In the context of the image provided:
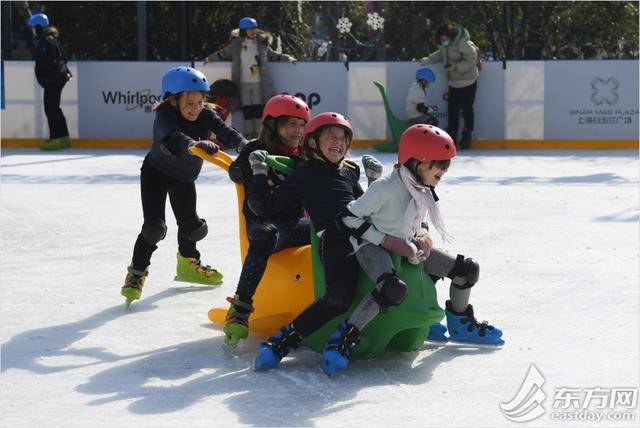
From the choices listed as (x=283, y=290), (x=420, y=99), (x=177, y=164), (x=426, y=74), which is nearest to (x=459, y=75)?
(x=426, y=74)

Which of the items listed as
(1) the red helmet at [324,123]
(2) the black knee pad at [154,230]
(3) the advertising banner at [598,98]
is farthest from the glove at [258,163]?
(3) the advertising banner at [598,98]

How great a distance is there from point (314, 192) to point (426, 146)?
569mm

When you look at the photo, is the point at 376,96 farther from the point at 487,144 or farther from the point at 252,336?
the point at 252,336

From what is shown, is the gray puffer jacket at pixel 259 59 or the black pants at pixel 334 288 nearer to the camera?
the black pants at pixel 334 288

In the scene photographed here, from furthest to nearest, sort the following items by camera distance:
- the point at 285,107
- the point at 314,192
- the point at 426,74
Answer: the point at 426,74, the point at 285,107, the point at 314,192

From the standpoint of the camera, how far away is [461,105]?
14.8 metres

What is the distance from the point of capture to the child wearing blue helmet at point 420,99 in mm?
14406

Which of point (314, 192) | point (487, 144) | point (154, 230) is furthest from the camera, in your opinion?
point (487, 144)

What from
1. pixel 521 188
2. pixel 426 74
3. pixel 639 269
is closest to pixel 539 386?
pixel 639 269

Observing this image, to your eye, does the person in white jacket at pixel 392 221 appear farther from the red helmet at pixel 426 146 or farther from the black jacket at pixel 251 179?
the black jacket at pixel 251 179

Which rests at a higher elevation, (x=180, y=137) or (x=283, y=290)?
(x=180, y=137)

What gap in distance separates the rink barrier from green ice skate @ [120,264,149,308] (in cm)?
910

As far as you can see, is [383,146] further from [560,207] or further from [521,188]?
[560,207]

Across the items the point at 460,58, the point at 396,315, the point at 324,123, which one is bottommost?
the point at 396,315
